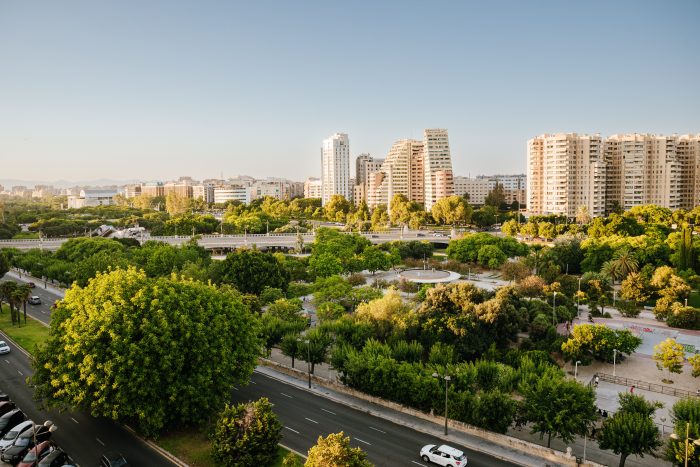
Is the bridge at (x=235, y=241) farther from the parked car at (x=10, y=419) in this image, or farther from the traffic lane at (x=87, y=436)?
the parked car at (x=10, y=419)

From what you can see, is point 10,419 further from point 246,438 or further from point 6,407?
point 246,438

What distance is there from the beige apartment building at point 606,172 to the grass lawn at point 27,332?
12316 cm

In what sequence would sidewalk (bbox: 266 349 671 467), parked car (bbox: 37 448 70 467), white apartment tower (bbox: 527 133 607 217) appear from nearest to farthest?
parked car (bbox: 37 448 70 467) → sidewalk (bbox: 266 349 671 467) → white apartment tower (bbox: 527 133 607 217)

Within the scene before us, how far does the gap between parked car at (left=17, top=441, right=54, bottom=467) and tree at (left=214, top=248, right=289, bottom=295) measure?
105 ft

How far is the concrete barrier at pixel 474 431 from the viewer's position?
25094 millimetres

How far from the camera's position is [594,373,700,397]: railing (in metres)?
34.6

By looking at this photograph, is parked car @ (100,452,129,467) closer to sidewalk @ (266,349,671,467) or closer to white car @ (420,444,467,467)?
sidewalk @ (266,349,671,467)

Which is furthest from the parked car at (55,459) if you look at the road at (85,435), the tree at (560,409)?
the tree at (560,409)

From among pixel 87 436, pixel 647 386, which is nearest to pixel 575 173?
pixel 647 386

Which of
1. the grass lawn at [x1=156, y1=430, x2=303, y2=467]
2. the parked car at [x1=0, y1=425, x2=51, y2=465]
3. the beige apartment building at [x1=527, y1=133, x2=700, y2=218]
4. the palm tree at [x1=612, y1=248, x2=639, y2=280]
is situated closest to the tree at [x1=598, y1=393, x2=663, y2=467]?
the grass lawn at [x1=156, y1=430, x2=303, y2=467]

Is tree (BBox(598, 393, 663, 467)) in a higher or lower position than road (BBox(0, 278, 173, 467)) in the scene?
higher

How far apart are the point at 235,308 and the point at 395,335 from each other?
1371 centimetres

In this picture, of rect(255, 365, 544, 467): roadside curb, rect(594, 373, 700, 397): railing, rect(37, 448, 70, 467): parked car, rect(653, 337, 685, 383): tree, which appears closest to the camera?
rect(37, 448, 70, 467): parked car

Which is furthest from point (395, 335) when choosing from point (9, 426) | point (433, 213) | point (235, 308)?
point (433, 213)
